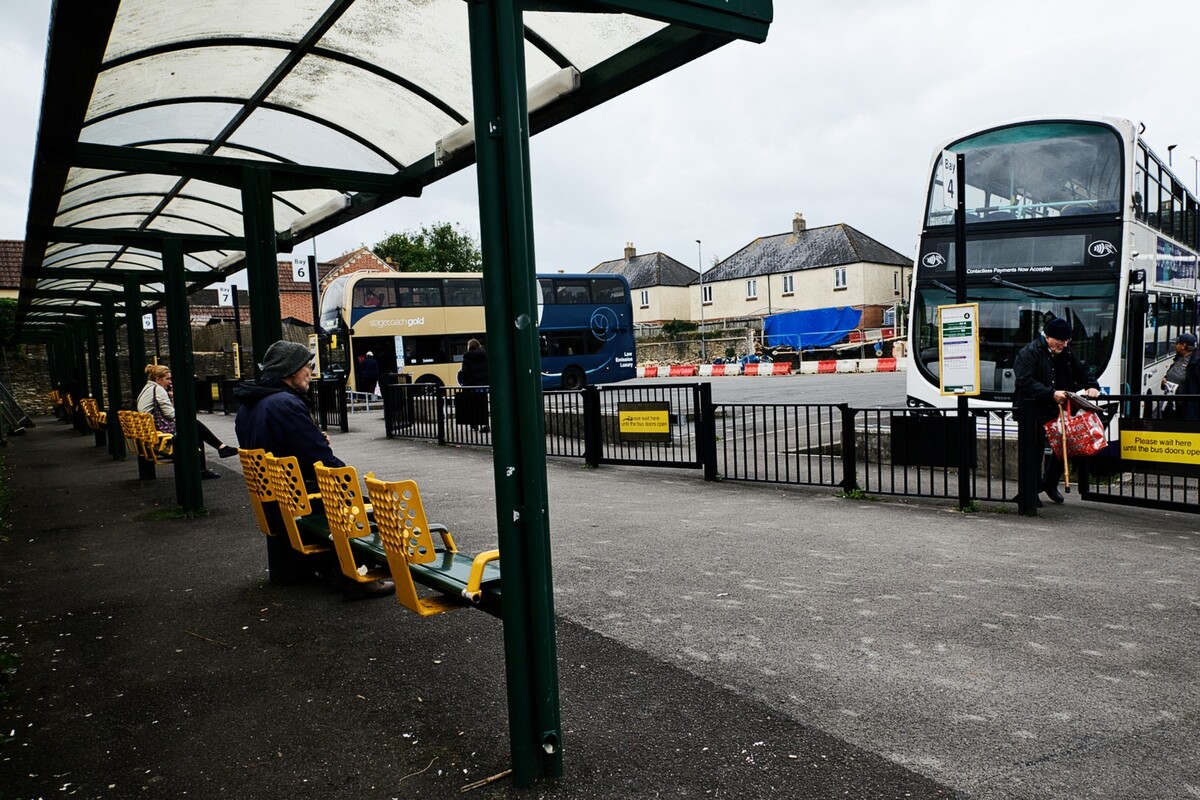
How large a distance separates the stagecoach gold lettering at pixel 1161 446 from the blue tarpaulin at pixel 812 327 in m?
33.9

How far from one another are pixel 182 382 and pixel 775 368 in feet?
106

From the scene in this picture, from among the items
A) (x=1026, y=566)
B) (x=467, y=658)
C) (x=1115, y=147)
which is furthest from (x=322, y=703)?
(x=1115, y=147)

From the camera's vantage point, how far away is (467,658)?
155 inches

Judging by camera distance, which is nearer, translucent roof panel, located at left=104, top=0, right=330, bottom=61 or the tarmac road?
the tarmac road

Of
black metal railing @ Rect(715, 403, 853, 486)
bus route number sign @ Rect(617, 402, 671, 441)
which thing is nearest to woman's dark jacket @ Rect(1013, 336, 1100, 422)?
black metal railing @ Rect(715, 403, 853, 486)

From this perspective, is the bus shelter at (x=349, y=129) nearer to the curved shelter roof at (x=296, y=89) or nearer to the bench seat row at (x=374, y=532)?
the curved shelter roof at (x=296, y=89)

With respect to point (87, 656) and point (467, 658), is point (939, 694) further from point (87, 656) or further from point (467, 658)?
point (87, 656)

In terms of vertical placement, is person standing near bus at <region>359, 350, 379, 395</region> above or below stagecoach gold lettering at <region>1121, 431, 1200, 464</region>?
above

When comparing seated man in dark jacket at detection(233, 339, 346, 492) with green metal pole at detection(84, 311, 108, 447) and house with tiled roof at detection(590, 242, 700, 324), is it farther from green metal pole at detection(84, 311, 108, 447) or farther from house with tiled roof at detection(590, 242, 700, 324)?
house with tiled roof at detection(590, 242, 700, 324)

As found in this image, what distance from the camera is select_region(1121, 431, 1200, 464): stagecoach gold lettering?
261 inches

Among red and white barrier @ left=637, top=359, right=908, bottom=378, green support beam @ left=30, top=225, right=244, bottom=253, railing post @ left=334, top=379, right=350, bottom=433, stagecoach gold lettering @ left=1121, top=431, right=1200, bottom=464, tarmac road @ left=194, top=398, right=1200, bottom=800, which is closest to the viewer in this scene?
tarmac road @ left=194, top=398, right=1200, bottom=800

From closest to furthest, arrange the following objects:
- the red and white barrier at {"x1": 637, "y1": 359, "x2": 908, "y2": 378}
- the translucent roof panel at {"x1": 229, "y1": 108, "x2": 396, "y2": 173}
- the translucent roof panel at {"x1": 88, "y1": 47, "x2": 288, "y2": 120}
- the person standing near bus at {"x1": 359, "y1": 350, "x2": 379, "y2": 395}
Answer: the translucent roof panel at {"x1": 88, "y1": 47, "x2": 288, "y2": 120} → the translucent roof panel at {"x1": 229, "y1": 108, "x2": 396, "y2": 173} → the person standing near bus at {"x1": 359, "y1": 350, "x2": 379, "y2": 395} → the red and white barrier at {"x1": 637, "y1": 359, "x2": 908, "y2": 378}

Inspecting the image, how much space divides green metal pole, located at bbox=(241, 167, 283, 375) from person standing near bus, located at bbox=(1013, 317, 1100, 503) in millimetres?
6203

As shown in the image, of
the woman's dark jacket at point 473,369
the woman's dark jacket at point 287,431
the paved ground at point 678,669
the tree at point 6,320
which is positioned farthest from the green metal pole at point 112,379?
the tree at point 6,320
